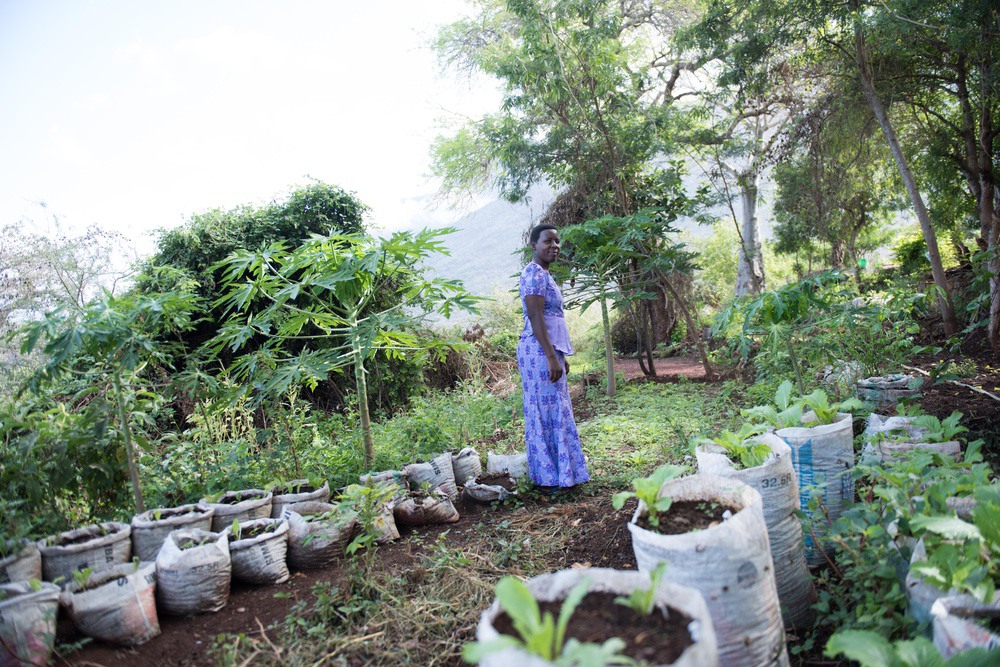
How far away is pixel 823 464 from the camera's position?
2223mm

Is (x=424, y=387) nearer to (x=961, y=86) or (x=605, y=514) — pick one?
(x=605, y=514)

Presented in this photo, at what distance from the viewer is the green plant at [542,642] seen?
935 millimetres

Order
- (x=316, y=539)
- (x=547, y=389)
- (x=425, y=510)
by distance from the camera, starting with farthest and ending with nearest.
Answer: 1. (x=547, y=389)
2. (x=425, y=510)
3. (x=316, y=539)

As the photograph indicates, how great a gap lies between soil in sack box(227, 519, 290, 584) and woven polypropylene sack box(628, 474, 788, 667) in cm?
176

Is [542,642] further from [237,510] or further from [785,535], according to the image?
[237,510]

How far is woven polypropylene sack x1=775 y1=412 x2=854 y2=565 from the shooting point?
2217mm

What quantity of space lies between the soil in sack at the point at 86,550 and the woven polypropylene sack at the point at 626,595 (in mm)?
2048

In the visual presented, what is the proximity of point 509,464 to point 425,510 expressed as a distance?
0.83 meters

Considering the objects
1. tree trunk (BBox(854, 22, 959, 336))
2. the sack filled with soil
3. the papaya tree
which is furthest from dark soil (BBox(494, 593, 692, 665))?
tree trunk (BBox(854, 22, 959, 336))

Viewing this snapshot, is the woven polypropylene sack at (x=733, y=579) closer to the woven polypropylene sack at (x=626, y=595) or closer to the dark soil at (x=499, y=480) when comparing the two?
the woven polypropylene sack at (x=626, y=595)

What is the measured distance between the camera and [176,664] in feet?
6.41

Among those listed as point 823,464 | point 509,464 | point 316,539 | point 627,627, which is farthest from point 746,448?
point 509,464

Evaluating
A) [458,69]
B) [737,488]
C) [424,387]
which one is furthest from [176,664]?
[458,69]

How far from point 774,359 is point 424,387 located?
4244mm
